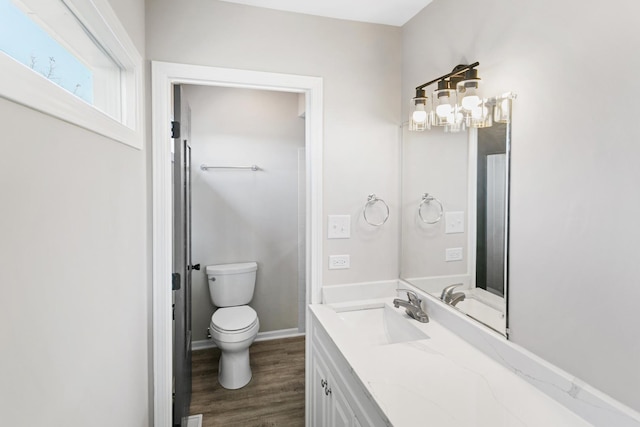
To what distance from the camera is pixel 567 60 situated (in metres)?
1.06

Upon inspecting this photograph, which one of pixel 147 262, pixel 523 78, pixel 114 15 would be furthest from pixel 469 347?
pixel 114 15

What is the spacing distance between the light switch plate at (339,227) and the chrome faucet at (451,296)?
627mm

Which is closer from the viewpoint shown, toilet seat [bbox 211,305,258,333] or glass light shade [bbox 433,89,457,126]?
glass light shade [bbox 433,89,457,126]

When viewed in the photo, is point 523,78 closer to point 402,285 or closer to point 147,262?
point 402,285

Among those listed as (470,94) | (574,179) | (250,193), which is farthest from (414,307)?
(250,193)

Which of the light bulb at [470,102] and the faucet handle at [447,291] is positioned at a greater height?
the light bulb at [470,102]

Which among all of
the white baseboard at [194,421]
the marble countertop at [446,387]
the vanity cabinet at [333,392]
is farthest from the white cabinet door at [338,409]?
the white baseboard at [194,421]

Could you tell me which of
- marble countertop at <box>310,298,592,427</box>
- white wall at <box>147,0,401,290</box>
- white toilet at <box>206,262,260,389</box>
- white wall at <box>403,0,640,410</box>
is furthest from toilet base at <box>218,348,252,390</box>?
white wall at <box>403,0,640,410</box>

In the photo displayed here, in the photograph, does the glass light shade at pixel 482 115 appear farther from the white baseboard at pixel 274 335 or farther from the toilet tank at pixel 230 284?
the white baseboard at pixel 274 335

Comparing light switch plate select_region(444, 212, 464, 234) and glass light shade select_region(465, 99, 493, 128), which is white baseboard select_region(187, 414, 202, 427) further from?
glass light shade select_region(465, 99, 493, 128)

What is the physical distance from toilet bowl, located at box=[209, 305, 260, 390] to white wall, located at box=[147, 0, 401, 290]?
967 millimetres

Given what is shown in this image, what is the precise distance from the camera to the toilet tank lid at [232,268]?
9.80ft

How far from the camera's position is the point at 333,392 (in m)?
1.52

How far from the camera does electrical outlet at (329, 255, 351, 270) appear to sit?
79.0 inches
